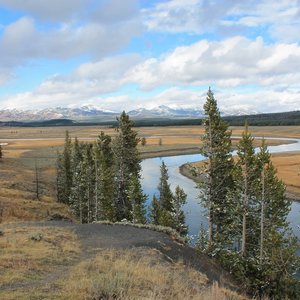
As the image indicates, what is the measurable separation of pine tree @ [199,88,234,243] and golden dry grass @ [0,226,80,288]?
491 inches

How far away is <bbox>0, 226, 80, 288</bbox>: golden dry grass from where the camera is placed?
13922 millimetres

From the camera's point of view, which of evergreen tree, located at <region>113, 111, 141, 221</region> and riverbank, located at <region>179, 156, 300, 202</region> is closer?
evergreen tree, located at <region>113, 111, 141, 221</region>

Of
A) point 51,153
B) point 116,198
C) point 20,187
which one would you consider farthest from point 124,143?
point 51,153

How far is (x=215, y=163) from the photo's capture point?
31969 millimetres

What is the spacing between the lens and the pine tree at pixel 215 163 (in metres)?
32.1

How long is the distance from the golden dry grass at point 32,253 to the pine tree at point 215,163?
1247 cm

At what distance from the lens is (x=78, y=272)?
47.3 ft

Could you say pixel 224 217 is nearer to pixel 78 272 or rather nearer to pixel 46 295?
pixel 78 272

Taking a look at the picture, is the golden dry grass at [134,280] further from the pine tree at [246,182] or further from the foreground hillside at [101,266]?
the pine tree at [246,182]

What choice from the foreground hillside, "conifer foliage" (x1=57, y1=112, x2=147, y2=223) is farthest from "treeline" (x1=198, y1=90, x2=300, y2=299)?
"conifer foliage" (x1=57, y1=112, x2=147, y2=223)

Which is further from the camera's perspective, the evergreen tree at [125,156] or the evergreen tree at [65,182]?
the evergreen tree at [65,182]

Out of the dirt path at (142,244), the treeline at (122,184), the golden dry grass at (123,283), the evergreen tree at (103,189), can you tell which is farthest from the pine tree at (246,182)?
the evergreen tree at (103,189)

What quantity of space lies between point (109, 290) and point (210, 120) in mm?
23147

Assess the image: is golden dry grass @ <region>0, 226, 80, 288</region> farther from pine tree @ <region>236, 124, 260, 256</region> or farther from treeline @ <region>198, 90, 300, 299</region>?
pine tree @ <region>236, 124, 260, 256</region>
